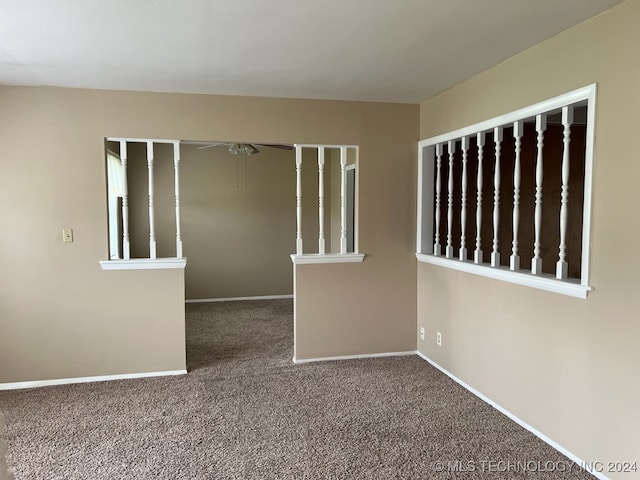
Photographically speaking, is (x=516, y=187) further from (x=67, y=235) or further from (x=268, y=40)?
(x=67, y=235)

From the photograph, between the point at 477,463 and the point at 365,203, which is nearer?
the point at 477,463

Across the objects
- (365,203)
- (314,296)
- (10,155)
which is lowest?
(314,296)

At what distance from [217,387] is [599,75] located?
10.4 feet

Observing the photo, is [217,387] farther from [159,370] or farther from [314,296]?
[314,296]

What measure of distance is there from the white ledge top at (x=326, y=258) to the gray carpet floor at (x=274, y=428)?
90cm

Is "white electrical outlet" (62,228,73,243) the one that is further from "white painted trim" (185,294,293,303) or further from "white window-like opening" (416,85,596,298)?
"white painted trim" (185,294,293,303)

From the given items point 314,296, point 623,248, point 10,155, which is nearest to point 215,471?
point 314,296

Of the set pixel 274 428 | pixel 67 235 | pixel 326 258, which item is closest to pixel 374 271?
pixel 326 258

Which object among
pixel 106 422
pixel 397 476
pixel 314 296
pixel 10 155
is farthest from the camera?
pixel 314 296

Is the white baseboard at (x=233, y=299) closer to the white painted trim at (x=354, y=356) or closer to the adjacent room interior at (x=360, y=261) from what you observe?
the adjacent room interior at (x=360, y=261)

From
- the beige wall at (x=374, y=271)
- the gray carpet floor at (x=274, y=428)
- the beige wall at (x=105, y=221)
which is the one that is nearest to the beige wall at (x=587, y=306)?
the gray carpet floor at (x=274, y=428)

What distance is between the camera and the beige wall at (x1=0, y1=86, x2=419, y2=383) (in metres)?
3.42

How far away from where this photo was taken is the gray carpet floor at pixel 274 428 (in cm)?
234

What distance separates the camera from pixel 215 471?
2.32 m
